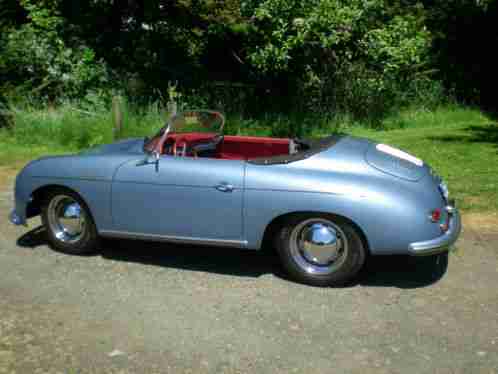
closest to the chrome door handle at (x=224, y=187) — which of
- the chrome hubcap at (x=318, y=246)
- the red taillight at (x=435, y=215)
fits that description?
the chrome hubcap at (x=318, y=246)

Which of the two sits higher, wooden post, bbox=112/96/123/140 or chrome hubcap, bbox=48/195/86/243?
wooden post, bbox=112/96/123/140

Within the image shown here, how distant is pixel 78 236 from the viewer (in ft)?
19.9

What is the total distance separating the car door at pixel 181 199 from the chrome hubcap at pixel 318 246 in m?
0.47

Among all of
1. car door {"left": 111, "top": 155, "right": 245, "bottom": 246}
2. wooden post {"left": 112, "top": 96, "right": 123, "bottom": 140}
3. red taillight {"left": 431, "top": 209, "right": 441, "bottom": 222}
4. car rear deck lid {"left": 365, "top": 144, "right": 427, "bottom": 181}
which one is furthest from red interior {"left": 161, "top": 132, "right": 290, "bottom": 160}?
wooden post {"left": 112, "top": 96, "right": 123, "bottom": 140}

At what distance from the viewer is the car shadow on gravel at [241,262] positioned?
5.48 metres

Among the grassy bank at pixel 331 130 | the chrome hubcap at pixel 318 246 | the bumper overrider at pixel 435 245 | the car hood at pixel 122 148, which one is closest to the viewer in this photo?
the bumper overrider at pixel 435 245

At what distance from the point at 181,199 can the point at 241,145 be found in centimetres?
117

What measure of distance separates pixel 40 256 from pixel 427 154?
253 inches

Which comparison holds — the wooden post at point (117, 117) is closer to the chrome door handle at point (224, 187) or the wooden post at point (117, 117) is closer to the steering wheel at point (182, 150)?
the steering wheel at point (182, 150)

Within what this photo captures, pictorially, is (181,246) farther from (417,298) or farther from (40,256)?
(417,298)

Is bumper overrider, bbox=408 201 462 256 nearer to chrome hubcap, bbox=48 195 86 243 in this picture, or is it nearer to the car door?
the car door

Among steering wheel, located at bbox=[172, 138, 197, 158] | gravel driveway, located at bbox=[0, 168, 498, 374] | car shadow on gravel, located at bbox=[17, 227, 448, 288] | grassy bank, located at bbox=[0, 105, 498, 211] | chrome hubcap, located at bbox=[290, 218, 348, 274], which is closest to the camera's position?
gravel driveway, located at bbox=[0, 168, 498, 374]

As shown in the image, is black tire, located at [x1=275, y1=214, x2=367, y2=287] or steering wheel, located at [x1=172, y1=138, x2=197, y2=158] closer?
black tire, located at [x1=275, y1=214, x2=367, y2=287]

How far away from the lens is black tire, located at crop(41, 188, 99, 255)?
5.89 meters
